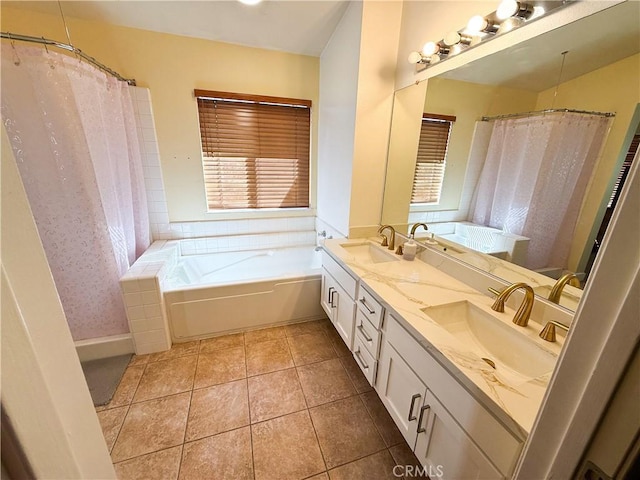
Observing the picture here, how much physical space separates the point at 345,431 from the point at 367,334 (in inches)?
21.3

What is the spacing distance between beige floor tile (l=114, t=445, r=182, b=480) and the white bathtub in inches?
33.1

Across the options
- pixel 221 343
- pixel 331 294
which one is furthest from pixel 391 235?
pixel 221 343

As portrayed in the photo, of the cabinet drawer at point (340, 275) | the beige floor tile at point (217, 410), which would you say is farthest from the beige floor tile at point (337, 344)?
the beige floor tile at point (217, 410)

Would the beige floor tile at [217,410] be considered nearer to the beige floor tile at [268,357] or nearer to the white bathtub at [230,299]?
the beige floor tile at [268,357]

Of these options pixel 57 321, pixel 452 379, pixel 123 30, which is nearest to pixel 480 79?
pixel 452 379

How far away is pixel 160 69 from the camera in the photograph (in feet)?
7.04

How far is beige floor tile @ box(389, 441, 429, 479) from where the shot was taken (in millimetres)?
1195

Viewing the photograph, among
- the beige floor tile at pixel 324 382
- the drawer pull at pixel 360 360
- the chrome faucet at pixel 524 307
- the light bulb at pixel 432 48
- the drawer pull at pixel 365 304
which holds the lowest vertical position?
the beige floor tile at pixel 324 382

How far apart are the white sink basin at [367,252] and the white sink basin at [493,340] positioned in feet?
2.15

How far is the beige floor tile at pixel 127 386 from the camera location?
4.92ft

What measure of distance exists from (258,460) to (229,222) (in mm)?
2051

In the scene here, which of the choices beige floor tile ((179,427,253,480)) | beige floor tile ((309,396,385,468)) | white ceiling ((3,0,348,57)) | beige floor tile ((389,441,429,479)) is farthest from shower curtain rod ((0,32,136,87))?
beige floor tile ((389,441,429,479))

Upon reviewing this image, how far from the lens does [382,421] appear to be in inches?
56.4

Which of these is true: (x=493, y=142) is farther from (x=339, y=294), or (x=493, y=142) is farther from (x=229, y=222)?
(x=229, y=222)
